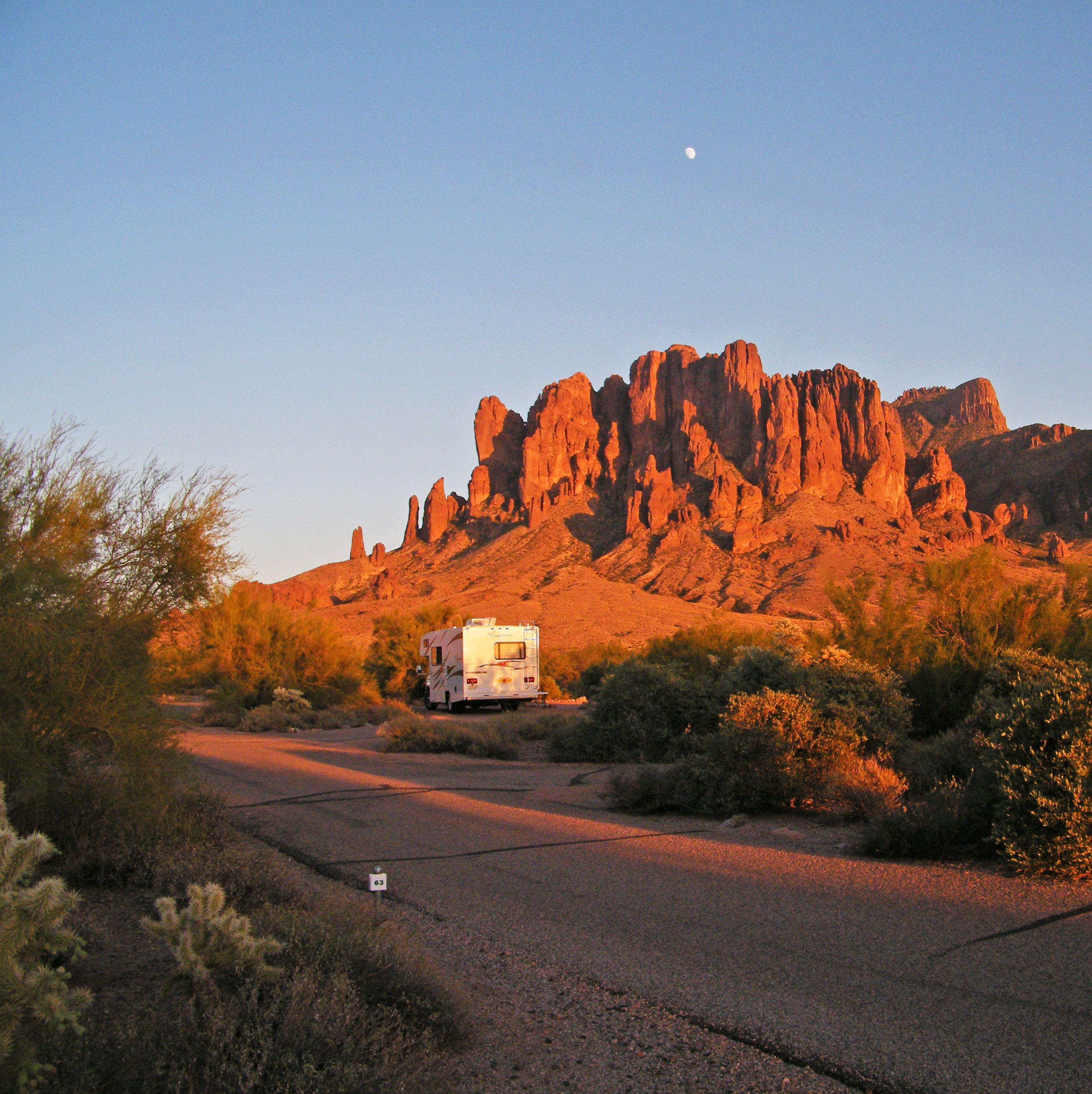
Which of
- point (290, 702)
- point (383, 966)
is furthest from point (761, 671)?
point (290, 702)

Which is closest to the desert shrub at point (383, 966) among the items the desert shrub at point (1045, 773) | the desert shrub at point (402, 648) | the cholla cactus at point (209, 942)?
the cholla cactus at point (209, 942)

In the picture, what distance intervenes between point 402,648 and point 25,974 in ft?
126

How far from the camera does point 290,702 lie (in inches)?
1172

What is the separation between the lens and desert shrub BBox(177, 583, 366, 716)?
3141cm

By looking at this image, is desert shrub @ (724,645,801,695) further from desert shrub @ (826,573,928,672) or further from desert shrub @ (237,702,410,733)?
desert shrub @ (237,702,410,733)

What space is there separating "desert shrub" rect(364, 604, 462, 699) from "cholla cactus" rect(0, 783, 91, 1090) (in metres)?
34.2

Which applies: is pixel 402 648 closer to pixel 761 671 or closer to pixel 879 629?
pixel 879 629

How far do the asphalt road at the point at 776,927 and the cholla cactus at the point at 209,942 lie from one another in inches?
81.1

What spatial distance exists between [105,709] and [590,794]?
6532 mm

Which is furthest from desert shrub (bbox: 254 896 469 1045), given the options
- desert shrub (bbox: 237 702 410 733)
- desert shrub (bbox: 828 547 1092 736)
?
desert shrub (bbox: 237 702 410 733)

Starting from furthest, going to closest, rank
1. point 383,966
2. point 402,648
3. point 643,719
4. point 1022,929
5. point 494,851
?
point 402,648 → point 643,719 → point 494,851 → point 1022,929 → point 383,966

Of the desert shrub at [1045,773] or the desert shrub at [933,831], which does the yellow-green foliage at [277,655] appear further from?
the desert shrub at [1045,773]

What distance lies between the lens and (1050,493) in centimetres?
10981

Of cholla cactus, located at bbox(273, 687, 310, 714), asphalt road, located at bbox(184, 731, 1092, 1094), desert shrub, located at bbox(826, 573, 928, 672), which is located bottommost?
cholla cactus, located at bbox(273, 687, 310, 714)
